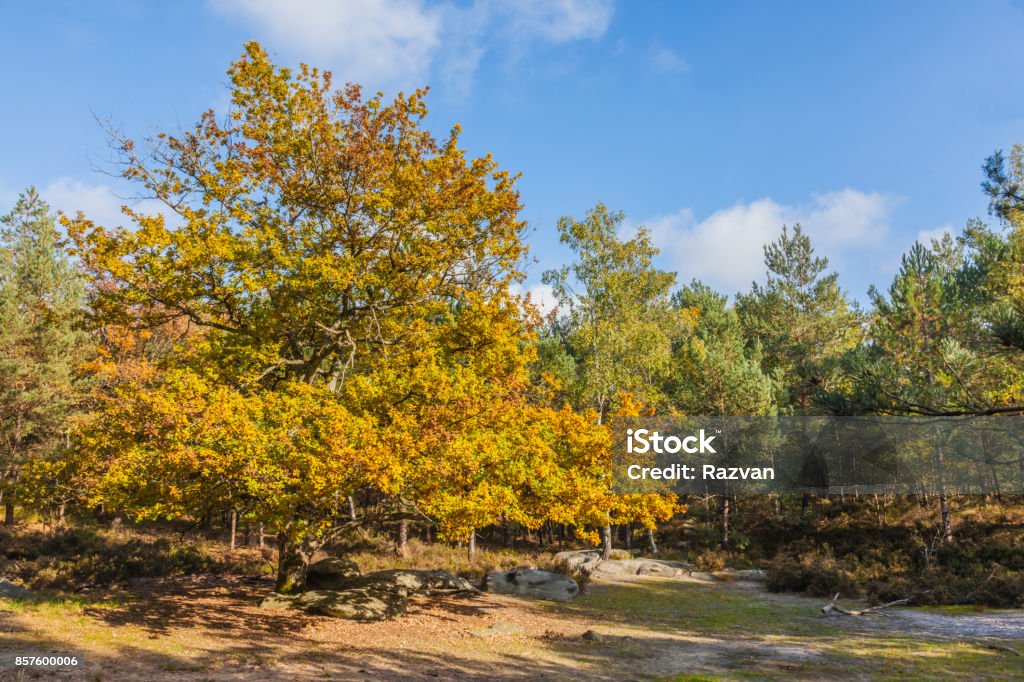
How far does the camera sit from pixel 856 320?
38.5 meters

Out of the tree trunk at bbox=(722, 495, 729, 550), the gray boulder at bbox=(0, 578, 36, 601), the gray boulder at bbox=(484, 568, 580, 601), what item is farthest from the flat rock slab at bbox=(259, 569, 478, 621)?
the tree trunk at bbox=(722, 495, 729, 550)

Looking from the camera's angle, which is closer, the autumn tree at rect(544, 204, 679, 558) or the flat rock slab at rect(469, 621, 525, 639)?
the flat rock slab at rect(469, 621, 525, 639)

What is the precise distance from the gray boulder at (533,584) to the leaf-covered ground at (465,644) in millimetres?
2162

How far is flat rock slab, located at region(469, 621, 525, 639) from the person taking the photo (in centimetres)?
1351

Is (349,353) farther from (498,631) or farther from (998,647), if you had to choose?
(998,647)

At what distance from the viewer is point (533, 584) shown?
20.2m

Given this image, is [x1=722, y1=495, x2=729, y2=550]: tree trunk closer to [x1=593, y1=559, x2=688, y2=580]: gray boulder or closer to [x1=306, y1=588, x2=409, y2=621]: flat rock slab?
[x1=593, y1=559, x2=688, y2=580]: gray boulder

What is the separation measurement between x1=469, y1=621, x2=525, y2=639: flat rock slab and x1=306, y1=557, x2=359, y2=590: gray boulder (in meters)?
4.42

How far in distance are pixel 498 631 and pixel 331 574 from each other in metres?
5.37

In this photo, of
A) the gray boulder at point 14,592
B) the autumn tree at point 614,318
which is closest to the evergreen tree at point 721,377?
the autumn tree at point 614,318

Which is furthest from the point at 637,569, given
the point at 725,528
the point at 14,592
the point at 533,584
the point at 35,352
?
the point at 35,352

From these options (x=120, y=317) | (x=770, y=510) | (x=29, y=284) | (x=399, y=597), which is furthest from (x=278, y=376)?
(x=770, y=510)

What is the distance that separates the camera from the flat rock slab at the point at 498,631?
13.5m

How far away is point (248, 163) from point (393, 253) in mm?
4014
